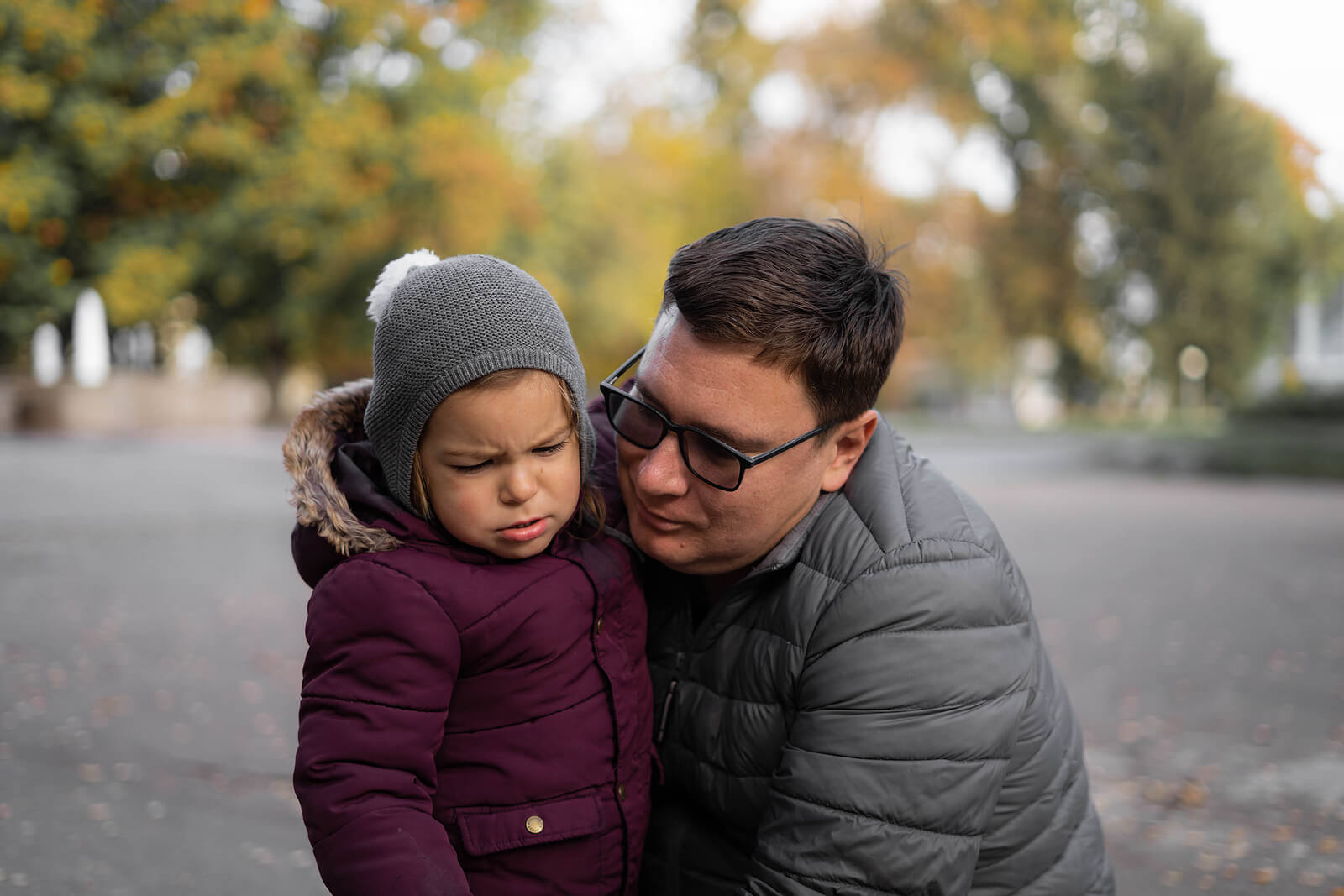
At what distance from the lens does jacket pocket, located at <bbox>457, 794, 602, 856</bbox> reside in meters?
1.89

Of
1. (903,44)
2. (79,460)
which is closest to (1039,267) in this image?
(903,44)

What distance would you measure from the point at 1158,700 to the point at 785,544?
463 centimetres

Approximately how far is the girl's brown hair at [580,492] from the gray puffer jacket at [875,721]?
10.9 inches

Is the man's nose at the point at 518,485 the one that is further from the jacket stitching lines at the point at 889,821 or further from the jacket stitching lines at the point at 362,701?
the jacket stitching lines at the point at 889,821

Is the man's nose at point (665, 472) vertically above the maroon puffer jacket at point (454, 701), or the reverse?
the man's nose at point (665, 472)

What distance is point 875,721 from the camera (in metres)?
1.84

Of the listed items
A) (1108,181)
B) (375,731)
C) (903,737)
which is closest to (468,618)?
(375,731)

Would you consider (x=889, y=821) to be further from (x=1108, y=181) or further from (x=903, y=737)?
(x=1108, y=181)

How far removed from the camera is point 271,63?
13.4m

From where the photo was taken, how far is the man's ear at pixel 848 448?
210 cm

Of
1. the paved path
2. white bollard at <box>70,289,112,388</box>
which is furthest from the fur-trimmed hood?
white bollard at <box>70,289,112,388</box>

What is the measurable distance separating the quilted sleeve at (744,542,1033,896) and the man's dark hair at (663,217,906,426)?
1.12 feet

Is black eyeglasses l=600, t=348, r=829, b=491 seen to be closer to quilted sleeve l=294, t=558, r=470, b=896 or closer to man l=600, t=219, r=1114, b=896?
man l=600, t=219, r=1114, b=896

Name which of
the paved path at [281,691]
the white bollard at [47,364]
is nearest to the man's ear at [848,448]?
the paved path at [281,691]
